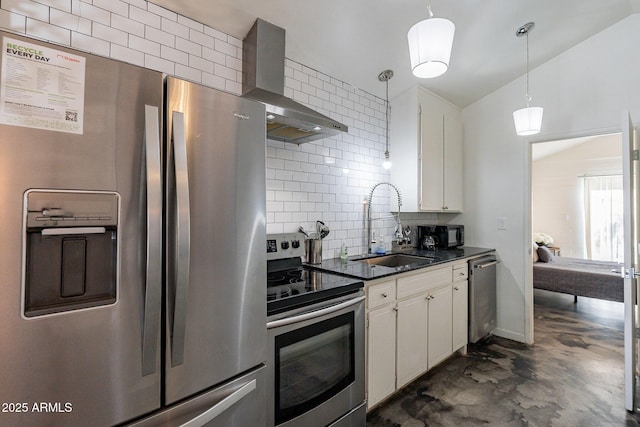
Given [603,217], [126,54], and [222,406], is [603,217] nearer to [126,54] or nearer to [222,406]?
[222,406]

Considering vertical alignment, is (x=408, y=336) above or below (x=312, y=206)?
below

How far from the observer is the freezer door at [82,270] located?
77cm

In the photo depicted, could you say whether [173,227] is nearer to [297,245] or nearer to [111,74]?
[111,74]

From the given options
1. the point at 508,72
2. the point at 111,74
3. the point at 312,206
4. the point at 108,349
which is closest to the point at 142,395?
the point at 108,349

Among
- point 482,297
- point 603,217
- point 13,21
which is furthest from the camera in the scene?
point 603,217

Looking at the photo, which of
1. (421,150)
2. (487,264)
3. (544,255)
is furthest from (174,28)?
(544,255)

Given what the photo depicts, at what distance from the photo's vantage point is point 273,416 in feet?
4.44

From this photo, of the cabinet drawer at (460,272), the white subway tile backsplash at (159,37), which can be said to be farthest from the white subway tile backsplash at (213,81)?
the cabinet drawer at (460,272)

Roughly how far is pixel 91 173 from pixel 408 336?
6.97 feet

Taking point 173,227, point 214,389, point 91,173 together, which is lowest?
point 214,389

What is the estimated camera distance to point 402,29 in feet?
7.27

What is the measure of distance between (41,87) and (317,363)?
5.12 feet

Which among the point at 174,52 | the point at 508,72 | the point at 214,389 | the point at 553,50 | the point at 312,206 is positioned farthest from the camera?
the point at 508,72

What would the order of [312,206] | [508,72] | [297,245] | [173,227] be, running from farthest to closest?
1. [508,72]
2. [312,206]
3. [297,245]
4. [173,227]
